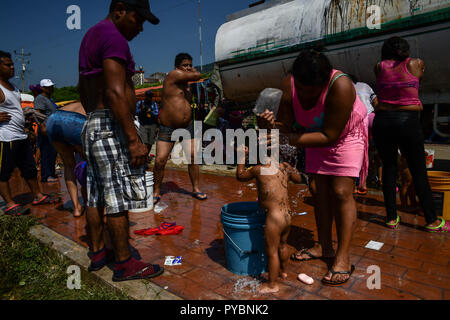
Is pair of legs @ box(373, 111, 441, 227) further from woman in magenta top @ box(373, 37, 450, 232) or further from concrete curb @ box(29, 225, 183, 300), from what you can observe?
concrete curb @ box(29, 225, 183, 300)

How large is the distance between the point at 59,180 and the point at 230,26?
5824 millimetres

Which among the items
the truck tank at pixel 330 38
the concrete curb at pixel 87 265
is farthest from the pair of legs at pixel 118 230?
the truck tank at pixel 330 38

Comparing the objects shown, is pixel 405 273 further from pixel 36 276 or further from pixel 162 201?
pixel 162 201

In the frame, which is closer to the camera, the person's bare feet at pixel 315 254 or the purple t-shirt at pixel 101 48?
the purple t-shirt at pixel 101 48

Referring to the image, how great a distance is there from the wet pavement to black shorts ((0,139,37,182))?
2.18 feet

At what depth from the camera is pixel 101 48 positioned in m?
2.31

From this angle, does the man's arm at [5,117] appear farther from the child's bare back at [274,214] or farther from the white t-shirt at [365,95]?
the white t-shirt at [365,95]

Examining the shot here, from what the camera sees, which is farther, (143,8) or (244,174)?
(244,174)

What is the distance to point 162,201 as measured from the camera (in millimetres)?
5195

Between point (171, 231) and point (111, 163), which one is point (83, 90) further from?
point (171, 231)

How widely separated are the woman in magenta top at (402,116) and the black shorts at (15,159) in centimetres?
523

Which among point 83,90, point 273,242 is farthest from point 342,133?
point 83,90

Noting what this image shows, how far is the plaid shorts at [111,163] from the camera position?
8.06 ft

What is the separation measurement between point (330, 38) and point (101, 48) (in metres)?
4.62
